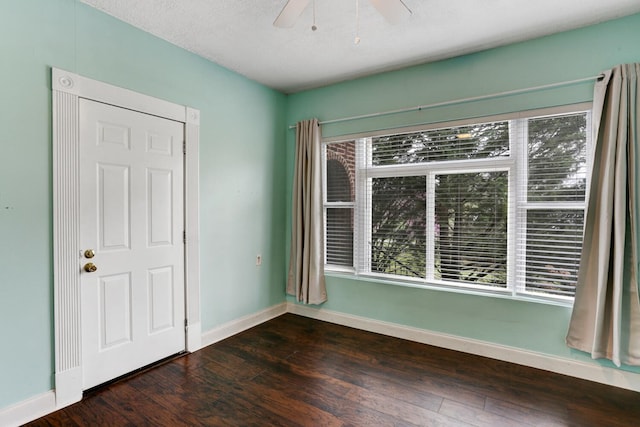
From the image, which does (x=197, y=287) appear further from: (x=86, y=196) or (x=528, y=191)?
(x=528, y=191)

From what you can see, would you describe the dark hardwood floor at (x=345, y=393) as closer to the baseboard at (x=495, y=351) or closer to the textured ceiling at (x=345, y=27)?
the baseboard at (x=495, y=351)

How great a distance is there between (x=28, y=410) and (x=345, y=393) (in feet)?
6.46

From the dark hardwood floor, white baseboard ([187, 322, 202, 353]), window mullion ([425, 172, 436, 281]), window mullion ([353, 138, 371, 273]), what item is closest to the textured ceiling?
window mullion ([353, 138, 371, 273])

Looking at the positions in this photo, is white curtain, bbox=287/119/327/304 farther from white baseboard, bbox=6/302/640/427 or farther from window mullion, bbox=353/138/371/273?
window mullion, bbox=353/138/371/273

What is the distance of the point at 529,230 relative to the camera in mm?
2621

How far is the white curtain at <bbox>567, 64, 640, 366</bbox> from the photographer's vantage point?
7.10ft

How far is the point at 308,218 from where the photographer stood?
3.61m

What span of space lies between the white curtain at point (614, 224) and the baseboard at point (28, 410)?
12.1ft

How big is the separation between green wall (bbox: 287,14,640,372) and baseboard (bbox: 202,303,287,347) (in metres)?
0.60

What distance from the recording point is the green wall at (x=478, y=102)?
240 centimetres

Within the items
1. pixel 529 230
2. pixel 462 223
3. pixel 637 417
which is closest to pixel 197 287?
pixel 462 223

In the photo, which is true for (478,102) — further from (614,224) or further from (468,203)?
(614,224)

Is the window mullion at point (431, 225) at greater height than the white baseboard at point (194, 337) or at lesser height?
greater

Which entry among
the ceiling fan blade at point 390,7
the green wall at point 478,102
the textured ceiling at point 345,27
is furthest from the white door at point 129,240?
the ceiling fan blade at point 390,7
